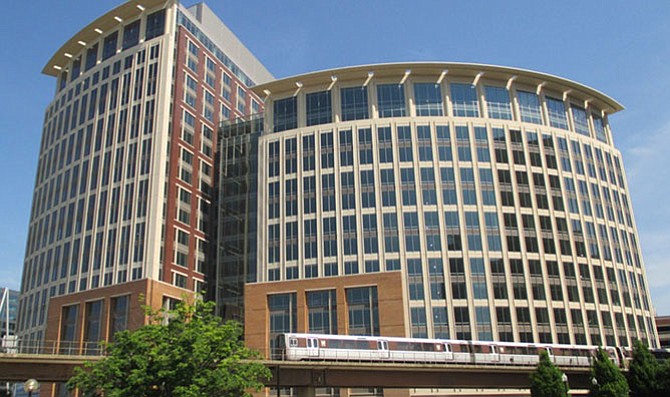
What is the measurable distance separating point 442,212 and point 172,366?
5027 centimetres

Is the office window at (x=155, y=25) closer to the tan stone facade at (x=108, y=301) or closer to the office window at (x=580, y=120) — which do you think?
the tan stone facade at (x=108, y=301)

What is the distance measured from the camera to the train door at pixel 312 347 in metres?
57.3

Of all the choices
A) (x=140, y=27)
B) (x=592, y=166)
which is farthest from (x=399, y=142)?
(x=140, y=27)

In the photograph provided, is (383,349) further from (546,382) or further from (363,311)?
(546,382)

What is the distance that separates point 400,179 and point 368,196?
16.4 ft

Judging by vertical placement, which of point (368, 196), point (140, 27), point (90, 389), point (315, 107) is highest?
point (140, 27)

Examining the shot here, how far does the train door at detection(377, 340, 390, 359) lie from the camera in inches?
2365

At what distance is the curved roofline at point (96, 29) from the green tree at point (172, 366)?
69.6 m

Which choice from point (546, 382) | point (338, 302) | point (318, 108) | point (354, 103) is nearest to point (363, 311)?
point (338, 302)

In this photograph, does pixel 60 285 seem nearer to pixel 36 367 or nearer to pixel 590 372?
pixel 36 367

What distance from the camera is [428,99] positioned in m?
87.9

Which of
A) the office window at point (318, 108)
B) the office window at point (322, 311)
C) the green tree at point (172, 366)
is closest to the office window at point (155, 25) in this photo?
the office window at point (318, 108)

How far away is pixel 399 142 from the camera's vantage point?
84.4 meters

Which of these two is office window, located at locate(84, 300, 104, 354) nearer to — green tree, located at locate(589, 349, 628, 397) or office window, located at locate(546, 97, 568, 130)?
green tree, located at locate(589, 349, 628, 397)
